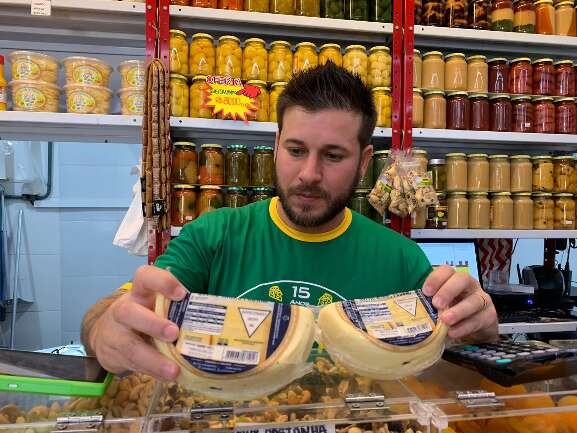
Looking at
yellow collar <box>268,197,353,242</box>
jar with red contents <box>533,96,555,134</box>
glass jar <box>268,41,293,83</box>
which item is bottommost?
yellow collar <box>268,197,353,242</box>

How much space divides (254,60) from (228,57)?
0.38 feet

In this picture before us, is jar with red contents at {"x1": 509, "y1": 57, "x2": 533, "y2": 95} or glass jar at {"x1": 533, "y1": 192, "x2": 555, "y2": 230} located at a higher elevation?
jar with red contents at {"x1": 509, "y1": 57, "x2": 533, "y2": 95}

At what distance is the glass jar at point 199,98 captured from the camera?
1887 millimetres

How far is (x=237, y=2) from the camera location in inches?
76.1

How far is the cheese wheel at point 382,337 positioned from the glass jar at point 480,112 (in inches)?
69.8

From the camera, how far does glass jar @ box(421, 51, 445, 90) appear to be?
82.8 inches

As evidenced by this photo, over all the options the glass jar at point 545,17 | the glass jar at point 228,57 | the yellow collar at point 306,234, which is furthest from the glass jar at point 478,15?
the yellow collar at point 306,234

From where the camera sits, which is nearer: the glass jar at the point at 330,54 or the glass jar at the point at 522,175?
the glass jar at the point at 330,54

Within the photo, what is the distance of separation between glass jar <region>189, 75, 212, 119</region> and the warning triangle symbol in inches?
58.1

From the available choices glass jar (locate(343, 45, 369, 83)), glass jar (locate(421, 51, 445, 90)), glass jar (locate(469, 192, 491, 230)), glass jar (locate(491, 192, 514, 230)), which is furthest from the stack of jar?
glass jar (locate(491, 192, 514, 230))

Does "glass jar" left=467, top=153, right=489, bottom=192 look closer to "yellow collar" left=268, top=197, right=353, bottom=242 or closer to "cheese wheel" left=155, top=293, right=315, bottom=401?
"yellow collar" left=268, top=197, right=353, bottom=242

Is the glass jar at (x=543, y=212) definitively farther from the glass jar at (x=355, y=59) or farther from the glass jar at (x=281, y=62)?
the glass jar at (x=281, y=62)

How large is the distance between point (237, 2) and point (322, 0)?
0.40 metres

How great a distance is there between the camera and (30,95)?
70.3 inches
